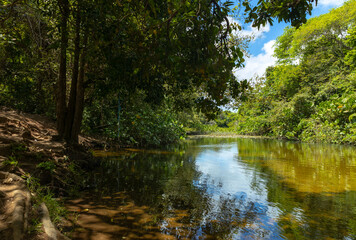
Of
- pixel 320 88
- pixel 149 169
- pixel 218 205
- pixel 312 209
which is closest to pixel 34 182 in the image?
pixel 218 205

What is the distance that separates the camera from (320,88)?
19922 mm

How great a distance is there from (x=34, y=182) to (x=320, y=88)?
2226 centimetres

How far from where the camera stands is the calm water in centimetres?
304

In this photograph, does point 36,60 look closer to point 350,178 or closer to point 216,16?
point 216,16

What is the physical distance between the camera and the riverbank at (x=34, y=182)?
207 centimetres

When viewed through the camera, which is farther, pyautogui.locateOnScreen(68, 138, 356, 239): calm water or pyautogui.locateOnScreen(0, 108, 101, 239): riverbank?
pyautogui.locateOnScreen(68, 138, 356, 239): calm water

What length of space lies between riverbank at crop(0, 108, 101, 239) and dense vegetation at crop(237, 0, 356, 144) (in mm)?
12253

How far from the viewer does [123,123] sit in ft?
40.8

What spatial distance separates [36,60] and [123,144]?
6.11 m

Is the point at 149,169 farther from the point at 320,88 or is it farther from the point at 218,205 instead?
the point at 320,88

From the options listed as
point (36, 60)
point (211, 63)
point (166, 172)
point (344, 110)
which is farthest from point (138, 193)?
point (344, 110)

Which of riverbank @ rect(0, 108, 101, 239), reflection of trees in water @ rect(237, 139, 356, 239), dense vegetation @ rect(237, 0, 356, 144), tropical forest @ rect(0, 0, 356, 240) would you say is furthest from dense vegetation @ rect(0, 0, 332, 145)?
dense vegetation @ rect(237, 0, 356, 144)

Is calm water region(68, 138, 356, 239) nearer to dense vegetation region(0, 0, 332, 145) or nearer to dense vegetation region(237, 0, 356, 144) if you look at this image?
dense vegetation region(0, 0, 332, 145)

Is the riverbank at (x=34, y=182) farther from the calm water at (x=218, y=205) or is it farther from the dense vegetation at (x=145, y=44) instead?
the dense vegetation at (x=145, y=44)
